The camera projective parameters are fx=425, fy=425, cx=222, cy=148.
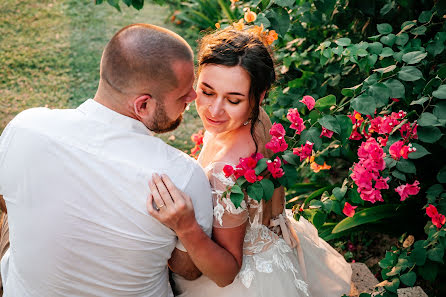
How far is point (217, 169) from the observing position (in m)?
1.95

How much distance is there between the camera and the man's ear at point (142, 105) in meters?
1.75

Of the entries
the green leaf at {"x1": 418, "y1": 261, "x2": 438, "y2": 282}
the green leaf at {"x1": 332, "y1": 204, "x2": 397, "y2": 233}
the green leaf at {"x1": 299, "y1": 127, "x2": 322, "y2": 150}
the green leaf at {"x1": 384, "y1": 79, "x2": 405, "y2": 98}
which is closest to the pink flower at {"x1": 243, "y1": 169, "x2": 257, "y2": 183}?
the green leaf at {"x1": 299, "y1": 127, "x2": 322, "y2": 150}

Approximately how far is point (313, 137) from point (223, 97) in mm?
474

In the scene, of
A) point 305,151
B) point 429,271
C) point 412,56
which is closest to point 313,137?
point 305,151

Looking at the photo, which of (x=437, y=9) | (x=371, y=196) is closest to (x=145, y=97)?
(x=371, y=196)

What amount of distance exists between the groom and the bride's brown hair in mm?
263

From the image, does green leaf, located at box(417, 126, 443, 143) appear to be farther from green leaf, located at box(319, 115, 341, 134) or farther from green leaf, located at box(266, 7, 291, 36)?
green leaf, located at box(266, 7, 291, 36)

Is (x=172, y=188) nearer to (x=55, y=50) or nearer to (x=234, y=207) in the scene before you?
(x=234, y=207)

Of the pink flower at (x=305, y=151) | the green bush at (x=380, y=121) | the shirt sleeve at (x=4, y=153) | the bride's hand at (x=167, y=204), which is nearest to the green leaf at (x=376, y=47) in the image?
the green bush at (x=380, y=121)

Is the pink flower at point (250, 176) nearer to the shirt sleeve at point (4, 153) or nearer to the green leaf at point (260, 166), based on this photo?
the green leaf at point (260, 166)

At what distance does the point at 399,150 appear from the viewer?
197cm

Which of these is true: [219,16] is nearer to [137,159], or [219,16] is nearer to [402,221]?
[402,221]

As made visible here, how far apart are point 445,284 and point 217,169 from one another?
2031 millimetres

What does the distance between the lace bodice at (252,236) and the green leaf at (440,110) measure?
3.07 feet
